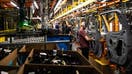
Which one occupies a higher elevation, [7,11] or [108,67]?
[7,11]

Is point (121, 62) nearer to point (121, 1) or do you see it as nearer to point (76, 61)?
point (121, 1)

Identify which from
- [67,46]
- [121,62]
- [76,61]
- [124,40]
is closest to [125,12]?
[124,40]

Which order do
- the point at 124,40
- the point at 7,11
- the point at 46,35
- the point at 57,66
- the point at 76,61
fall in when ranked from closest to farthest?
1. the point at 57,66
2. the point at 76,61
3. the point at 124,40
4. the point at 46,35
5. the point at 7,11

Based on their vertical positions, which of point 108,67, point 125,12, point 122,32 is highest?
point 125,12

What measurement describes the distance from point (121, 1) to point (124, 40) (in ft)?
3.24

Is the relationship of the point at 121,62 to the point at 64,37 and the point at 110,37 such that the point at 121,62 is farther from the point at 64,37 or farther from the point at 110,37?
the point at 64,37

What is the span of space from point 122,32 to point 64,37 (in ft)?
9.01

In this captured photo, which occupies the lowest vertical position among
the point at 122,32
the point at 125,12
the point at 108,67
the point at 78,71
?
the point at 108,67

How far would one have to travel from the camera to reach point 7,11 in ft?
36.8

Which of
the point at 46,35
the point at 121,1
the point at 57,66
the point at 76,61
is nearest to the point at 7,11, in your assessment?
the point at 46,35

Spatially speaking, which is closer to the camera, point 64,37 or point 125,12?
point 125,12

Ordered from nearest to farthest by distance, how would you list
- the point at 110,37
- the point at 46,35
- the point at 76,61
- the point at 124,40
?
1. the point at 76,61
2. the point at 124,40
3. the point at 110,37
4. the point at 46,35

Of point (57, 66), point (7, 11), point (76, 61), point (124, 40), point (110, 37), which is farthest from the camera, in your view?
point (7, 11)

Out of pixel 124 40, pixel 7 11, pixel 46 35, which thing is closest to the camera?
pixel 124 40
